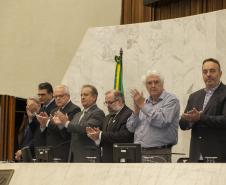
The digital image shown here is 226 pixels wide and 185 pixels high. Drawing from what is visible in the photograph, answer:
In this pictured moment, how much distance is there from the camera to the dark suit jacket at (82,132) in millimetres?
6426

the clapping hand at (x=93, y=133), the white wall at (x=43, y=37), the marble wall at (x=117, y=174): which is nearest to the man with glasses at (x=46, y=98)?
the clapping hand at (x=93, y=133)

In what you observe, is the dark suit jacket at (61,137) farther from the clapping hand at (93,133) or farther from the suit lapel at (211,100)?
the suit lapel at (211,100)

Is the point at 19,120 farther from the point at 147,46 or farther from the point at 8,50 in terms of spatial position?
the point at 147,46

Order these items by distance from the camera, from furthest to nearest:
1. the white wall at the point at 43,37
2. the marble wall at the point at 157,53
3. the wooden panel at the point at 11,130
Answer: the white wall at the point at 43,37, the wooden panel at the point at 11,130, the marble wall at the point at 157,53

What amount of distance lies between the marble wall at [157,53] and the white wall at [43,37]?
4.79ft

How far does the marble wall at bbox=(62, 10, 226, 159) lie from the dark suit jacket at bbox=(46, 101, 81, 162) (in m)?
2.11

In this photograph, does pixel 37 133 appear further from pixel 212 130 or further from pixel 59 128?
pixel 212 130

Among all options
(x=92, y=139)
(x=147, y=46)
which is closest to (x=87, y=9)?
(x=147, y=46)

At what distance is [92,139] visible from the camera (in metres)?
6.29

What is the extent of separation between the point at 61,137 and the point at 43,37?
16.9ft

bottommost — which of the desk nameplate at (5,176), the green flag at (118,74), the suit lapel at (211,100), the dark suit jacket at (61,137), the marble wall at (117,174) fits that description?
the desk nameplate at (5,176)

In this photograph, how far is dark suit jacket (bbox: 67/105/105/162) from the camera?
6426mm

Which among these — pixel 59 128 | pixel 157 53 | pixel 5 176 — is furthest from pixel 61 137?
pixel 157 53

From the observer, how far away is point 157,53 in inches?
365
